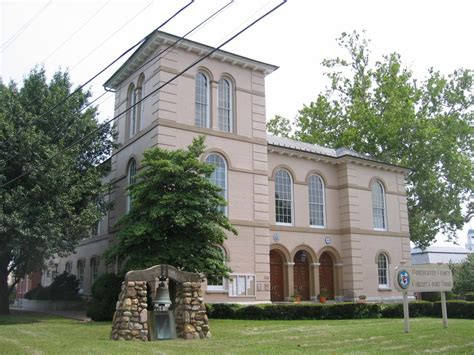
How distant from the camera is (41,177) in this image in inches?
811

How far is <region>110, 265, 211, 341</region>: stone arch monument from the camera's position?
1348cm

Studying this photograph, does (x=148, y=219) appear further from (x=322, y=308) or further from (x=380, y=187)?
(x=380, y=187)

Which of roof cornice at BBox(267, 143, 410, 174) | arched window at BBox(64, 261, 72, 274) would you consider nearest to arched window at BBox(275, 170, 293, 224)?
roof cornice at BBox(267, 143, 410, 174)

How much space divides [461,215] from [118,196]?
25729mm

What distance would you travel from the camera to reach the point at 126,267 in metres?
19.3

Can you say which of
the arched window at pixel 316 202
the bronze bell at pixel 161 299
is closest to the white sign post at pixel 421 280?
the bronze bell at pixel 161 299

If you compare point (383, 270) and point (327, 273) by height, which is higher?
point (383, 270)

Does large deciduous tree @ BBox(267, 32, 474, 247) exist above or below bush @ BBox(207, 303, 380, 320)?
above

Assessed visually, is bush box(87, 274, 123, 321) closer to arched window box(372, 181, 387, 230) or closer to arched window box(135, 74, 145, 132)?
arched window box(135, 74, 145, 132)

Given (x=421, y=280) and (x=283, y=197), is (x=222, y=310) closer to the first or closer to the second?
(x=421, y=280)

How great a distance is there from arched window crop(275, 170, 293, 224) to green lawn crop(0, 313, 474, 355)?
1147 centimetres

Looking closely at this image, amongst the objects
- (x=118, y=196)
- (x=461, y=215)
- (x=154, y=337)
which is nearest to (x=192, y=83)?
(x=118, y=196)

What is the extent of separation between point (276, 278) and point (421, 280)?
484 inches

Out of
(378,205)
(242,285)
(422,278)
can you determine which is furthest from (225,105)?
(422,278)
